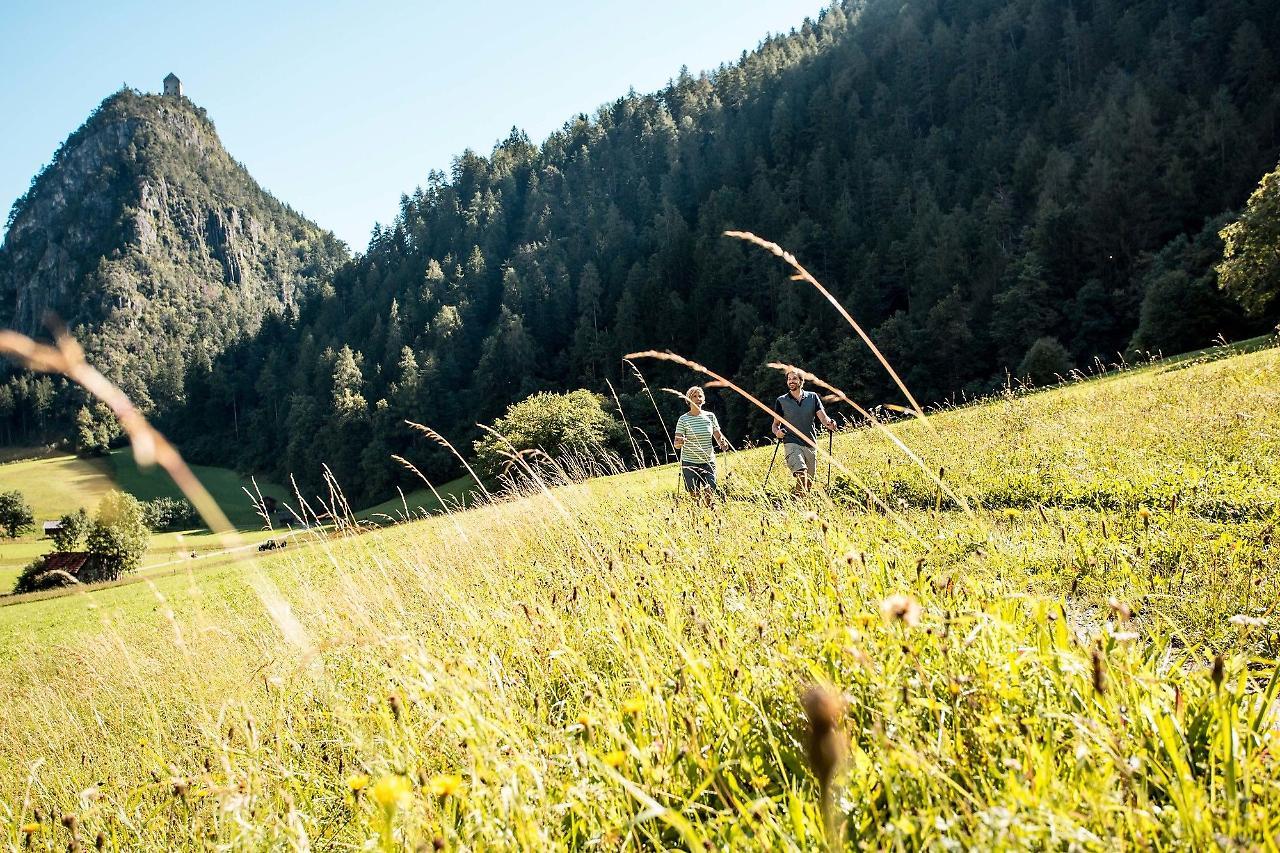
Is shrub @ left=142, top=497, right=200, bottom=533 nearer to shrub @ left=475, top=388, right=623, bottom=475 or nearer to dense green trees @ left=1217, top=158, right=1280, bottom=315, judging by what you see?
shrub @ left=475, top=388, right=623, bottom=475

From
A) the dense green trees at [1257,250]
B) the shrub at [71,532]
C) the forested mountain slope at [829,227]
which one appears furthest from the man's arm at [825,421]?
the shrub at [71,532]

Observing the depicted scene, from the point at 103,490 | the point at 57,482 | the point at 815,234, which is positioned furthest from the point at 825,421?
the point at 57,482

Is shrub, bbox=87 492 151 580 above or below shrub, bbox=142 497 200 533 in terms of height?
above

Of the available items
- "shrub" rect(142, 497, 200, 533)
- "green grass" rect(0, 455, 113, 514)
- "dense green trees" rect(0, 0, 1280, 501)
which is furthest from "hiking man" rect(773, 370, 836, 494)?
"shrub" rect(142, 497, 200, 533)

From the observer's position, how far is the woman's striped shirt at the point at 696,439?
9.28 meters

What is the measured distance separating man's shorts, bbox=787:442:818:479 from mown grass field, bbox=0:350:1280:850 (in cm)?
191

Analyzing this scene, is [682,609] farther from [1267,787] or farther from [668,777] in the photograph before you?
[1267,787]

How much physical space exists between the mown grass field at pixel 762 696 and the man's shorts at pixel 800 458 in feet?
6.26

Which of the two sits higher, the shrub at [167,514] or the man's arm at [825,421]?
the man's arm at [825,421]

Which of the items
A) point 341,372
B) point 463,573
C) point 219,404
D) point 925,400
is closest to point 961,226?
point 925,400

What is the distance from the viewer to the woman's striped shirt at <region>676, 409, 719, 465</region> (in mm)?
9281

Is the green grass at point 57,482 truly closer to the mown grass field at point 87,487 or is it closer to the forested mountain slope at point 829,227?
the mown grass field at point 87,487

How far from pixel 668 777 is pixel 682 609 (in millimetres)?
1567

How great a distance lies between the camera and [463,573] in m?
7.30
